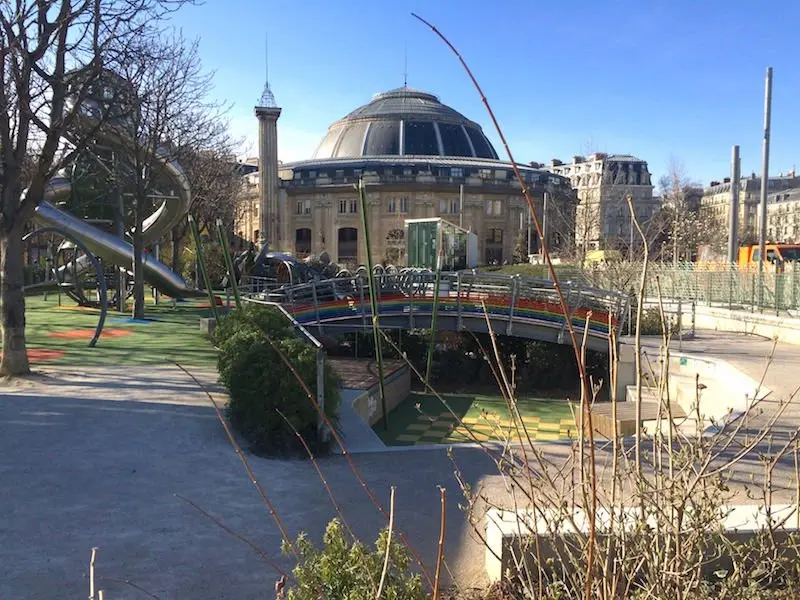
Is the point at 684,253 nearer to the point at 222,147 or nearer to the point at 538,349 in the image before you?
the point at 222,147

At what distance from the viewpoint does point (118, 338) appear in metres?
15.7

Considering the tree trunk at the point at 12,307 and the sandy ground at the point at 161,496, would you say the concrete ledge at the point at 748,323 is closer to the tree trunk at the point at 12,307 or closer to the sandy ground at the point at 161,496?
the sandy ground at the point at 161,496

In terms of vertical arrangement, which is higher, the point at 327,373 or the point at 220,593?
the point at 327,373

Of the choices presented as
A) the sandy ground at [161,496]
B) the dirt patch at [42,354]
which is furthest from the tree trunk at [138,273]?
the sandy ground at [161,496]

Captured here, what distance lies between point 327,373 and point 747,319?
17122mm

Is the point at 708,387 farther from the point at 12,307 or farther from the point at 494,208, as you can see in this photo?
the point at 494,208

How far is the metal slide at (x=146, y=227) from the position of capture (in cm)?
2258

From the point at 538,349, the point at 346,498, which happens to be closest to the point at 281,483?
the point at 346,498

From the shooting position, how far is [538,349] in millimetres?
16641

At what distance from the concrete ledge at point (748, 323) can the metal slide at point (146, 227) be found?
1773 cm

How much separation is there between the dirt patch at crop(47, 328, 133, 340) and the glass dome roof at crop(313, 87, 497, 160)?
7094 centimetres

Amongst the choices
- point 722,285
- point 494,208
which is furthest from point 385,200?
point 722,285

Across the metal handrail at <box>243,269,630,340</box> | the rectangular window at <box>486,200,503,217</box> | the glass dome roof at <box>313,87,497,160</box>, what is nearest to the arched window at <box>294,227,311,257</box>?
the glass dome roof at <box>313,87,497,160</box>

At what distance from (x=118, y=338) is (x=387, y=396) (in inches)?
261
